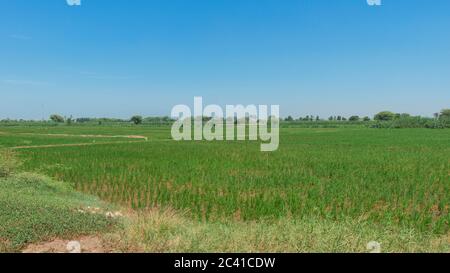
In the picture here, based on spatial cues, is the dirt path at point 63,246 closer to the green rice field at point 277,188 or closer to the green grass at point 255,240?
the green grass at point 255,240

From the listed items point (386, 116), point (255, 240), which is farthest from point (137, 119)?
point (255, 240)

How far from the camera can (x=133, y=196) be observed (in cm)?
880

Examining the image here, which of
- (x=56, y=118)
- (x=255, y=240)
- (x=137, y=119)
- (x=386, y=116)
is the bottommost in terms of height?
(x=255, y=240)

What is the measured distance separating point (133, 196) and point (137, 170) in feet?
13.4

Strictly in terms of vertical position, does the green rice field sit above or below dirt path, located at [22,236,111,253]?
below

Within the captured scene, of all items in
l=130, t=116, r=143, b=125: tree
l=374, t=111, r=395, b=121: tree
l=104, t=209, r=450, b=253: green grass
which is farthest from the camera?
l=374, t=111, r=395, b=121: tree

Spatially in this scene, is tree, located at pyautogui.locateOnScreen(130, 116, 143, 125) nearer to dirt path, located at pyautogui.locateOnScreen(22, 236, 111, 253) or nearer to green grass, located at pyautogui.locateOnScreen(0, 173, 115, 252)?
green grass, located at pyautogui.locateOnScreen(0, 173, 115, 252)

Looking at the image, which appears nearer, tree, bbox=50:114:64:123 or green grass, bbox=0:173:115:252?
green grass, bbox=0:173:115:252

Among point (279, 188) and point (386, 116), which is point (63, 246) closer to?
point (279, 188)

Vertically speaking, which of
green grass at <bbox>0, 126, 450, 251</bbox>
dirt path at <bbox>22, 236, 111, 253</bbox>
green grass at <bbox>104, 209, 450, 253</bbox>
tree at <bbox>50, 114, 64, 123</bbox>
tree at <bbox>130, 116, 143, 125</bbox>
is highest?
tree at <bbox>50, 114, 64, 123</bbox>

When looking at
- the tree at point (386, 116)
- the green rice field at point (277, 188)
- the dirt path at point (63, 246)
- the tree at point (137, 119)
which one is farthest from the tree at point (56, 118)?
the dirt path at point (63, 246)

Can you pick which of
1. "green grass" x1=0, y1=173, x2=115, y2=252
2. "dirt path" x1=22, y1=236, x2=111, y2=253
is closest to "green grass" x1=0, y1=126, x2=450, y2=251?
"green grass" x1=0, y1=173, x2=115, y2=252
